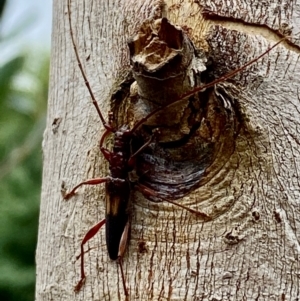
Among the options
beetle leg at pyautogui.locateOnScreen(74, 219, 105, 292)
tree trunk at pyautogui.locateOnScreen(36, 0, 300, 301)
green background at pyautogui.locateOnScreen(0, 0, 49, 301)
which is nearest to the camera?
tree trunk at pyautogui.locateOnScreen(36, 0, 300, 301)

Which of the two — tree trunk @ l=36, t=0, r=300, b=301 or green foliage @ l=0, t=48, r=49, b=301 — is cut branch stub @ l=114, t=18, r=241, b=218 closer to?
tree trunk @ l=36, t=0, r=300, b=301

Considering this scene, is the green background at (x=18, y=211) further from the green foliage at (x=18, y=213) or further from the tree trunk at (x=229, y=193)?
the tree trunk at (x=229, y=193)

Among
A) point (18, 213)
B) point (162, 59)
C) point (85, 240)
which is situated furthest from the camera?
point (18, 213)

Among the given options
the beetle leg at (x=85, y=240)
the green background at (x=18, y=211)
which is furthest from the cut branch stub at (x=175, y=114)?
the green background at (x=18, y=211)

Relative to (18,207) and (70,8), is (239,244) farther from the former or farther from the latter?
(18,207)

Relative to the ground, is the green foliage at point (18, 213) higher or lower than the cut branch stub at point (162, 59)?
higher

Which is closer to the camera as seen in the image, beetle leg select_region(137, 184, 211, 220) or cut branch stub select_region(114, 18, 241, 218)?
cut branch stub select_region(114, 18, 241, 218)

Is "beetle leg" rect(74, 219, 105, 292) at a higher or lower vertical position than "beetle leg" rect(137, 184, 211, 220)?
lower

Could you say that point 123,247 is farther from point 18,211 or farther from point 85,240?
point 18,211

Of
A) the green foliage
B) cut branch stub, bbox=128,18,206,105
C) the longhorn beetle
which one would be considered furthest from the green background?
cut branch stub, bbox=128,18,206,105

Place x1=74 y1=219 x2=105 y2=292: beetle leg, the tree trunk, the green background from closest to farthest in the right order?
1. the tree trunk
2. x1=74 y1=219 x2=105 y2=292: beetle leg
3. the green background

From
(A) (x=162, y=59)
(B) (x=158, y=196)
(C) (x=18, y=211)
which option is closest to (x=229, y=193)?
(B) (x=158, y=196)
